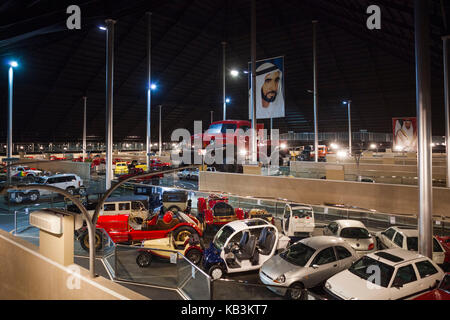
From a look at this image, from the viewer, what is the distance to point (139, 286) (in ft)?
26.3

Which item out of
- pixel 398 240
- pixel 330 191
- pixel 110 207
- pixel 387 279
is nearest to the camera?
pixel 387 279

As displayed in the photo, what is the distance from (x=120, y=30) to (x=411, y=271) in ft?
121

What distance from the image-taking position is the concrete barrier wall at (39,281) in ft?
17.0

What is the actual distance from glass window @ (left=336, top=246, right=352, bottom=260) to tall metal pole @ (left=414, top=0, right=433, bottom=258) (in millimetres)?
2185

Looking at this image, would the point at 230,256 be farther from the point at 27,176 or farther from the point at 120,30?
the point at 120,30

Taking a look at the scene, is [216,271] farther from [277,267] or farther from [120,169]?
[120,169]

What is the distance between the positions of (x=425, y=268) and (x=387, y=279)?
1.22 metres

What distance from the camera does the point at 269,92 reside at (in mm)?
21047

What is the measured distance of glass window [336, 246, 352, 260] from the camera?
8.64 m

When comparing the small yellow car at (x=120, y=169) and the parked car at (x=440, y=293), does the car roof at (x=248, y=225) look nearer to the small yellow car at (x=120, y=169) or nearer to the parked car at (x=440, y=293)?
the parked car at (x=440, y=293)

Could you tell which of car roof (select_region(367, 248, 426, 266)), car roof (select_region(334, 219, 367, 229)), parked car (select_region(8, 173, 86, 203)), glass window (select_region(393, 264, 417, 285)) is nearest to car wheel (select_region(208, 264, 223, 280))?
car roof (select_region(367, 248, 426, 266))

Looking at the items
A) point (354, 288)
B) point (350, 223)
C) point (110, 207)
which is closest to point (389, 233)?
point (350, 223)

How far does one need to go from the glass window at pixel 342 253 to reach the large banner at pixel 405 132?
2054cm
